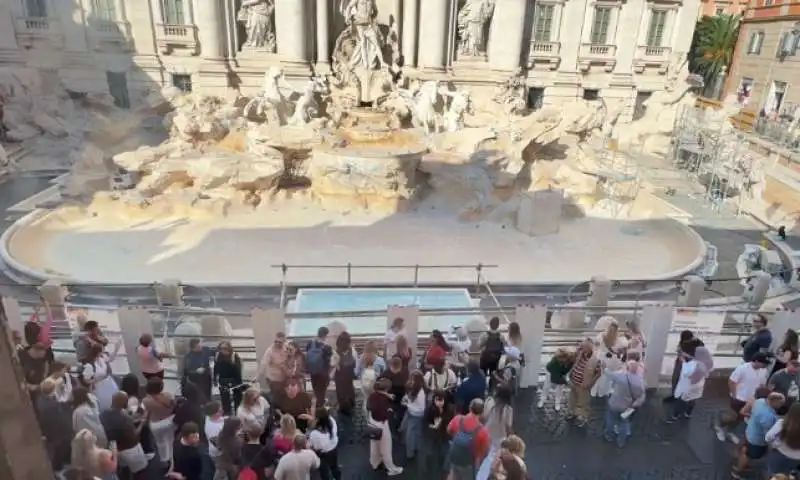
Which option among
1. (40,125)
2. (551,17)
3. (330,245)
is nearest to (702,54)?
(551,17)

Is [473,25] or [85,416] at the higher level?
[473,25]

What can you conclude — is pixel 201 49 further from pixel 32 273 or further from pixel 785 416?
pixel 785 416

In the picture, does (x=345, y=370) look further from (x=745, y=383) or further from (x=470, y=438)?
(x=745, y=383)

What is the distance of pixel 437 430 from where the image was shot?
17.7 feet

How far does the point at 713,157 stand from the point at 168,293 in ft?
54.1

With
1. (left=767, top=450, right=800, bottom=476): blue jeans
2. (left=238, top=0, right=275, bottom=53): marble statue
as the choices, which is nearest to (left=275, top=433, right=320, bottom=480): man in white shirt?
(left=767, top=450, right=800, bottom=476): blue jeans

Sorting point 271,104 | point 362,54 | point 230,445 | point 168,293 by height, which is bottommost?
point 168,293

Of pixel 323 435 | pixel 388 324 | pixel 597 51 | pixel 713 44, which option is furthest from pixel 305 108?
pixel 713 44

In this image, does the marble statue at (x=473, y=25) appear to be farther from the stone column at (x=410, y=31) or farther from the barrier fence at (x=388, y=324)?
the barrier fence at (x=388, y=324)

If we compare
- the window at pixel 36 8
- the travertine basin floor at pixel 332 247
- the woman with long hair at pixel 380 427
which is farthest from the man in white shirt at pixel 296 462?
the window at pixel 36 8

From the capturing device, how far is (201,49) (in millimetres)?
21156

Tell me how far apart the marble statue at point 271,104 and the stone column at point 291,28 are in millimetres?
4141

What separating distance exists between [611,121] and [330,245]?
40.4ft

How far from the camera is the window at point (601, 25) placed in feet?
73.9
